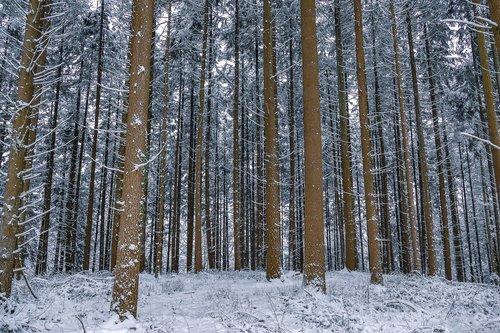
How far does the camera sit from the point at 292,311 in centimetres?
697

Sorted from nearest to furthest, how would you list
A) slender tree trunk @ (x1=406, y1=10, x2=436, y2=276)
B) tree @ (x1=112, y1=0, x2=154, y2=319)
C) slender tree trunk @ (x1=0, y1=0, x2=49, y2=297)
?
tree @ (x1=112, y1=0, x2=154, y2=319) → slender tree trunk @ (x1=0, y1=0, x2=49, y2=297) → slender tree trunk @ (x1=406, y1=10, x2=436, y2=276)

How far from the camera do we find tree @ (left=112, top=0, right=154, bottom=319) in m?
6.27

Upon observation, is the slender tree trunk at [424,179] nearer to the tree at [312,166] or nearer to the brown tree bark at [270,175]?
the brown tree bark at [270,175]

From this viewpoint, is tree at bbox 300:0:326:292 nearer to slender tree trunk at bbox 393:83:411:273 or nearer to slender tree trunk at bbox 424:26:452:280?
slender tree trunk at bbox 393:83:411:273

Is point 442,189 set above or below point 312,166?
above

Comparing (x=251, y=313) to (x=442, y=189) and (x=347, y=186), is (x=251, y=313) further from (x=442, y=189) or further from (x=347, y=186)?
(x=442, y=189)

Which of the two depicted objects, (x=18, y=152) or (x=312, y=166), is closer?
(x=18, y=152)

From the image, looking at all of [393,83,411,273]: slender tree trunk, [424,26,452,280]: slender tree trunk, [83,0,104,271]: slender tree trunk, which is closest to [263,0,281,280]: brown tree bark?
[393,83,411,273]: slender tree trunk

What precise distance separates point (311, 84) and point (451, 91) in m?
13.6

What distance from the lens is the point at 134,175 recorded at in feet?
21.8

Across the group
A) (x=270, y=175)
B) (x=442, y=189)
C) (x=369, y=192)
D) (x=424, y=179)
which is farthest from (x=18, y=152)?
(x=442, y=189)

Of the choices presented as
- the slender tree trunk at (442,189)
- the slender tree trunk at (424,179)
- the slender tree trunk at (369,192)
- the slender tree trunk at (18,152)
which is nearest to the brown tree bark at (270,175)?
the slender tree trunk at (369,192)

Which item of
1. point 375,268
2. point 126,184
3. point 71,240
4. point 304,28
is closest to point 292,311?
point 126,184

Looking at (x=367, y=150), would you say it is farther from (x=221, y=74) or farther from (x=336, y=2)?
(x=221, y=74)
